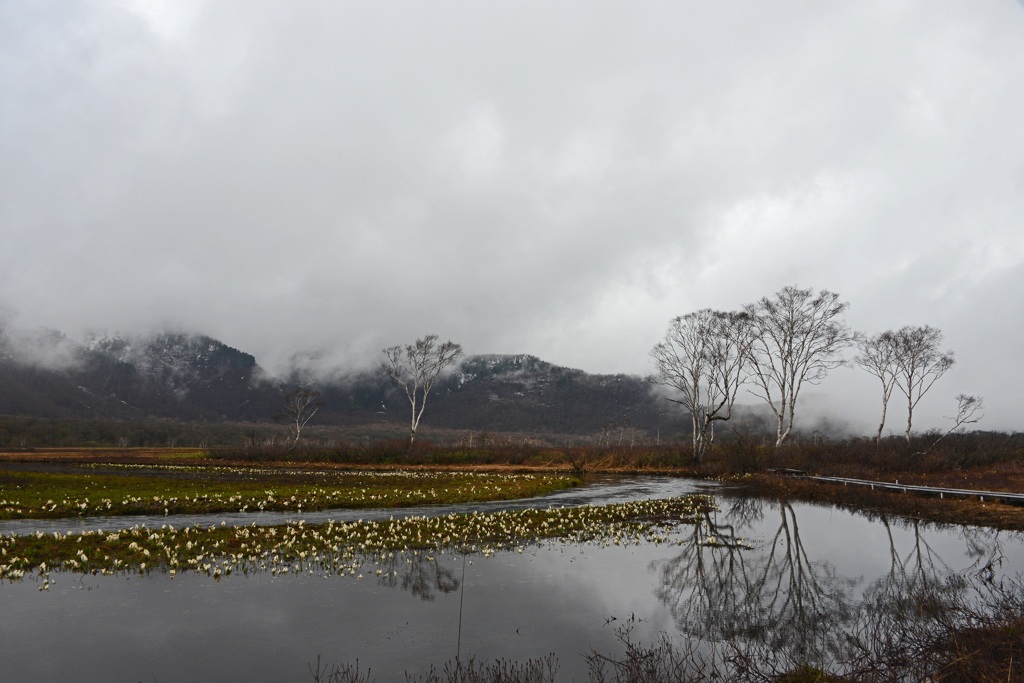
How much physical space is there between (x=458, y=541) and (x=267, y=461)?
66.2 m

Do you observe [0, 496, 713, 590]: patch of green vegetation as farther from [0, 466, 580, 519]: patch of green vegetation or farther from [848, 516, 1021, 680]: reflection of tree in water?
[848, 516, 1021, 680]: reflection of tree in water

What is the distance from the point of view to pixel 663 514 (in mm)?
Answer: 26516

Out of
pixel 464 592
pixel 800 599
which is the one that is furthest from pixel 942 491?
pixel 464 592

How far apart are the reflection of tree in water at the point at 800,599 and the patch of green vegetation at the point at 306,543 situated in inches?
167

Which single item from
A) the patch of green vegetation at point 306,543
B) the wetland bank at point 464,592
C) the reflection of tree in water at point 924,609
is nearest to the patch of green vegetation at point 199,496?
the wetland bank at point 464,592

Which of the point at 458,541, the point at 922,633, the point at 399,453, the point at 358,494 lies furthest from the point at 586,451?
the point at 922,633

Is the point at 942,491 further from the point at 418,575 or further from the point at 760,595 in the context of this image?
the point at 418,575

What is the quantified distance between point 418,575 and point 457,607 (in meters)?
2.87

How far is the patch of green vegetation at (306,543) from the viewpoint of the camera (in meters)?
14.3

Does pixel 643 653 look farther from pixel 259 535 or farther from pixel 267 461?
pixel 267 461

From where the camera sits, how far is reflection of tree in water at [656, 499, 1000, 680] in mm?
9336

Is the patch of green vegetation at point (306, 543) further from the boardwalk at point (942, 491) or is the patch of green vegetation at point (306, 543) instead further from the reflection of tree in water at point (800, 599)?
the boardwalk at point (942, 491)

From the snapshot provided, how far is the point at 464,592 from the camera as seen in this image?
12.8 meters

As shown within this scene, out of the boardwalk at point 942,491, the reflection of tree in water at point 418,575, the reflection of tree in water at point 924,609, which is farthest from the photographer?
the boardwalk at point 942,491
